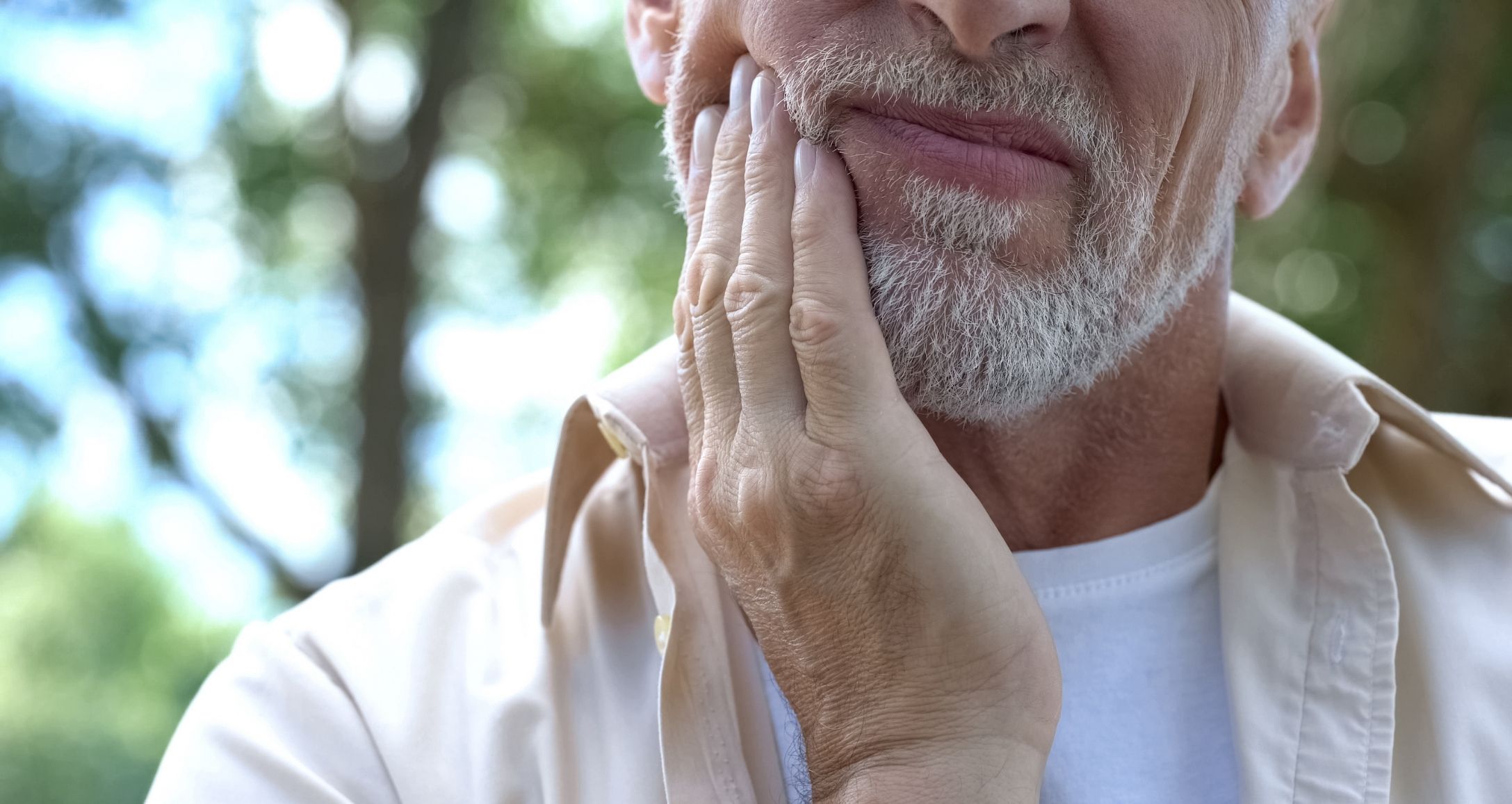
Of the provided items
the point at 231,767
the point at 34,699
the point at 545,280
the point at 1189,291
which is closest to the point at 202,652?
the point at 34,699

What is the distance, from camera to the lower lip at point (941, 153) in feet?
5.26

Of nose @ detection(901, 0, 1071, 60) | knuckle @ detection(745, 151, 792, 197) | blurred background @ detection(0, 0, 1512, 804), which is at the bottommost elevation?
blurred background @ detection(0, 0, 1512, 804)

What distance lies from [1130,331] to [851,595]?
73 centimetres

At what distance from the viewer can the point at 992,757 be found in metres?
1.40

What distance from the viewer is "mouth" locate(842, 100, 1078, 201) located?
160 centimetres

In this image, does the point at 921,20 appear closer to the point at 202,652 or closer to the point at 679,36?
the point at 679,36

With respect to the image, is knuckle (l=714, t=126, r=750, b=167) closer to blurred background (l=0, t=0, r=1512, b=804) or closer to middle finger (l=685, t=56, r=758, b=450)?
middle finger (l=685, t=56, r=758, b=450)

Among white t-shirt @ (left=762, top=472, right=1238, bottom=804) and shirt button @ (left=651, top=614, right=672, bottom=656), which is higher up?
shirt button @ (left=651, top=614, right=672, bottom=656)

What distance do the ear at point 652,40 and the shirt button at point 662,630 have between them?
99 centimetres

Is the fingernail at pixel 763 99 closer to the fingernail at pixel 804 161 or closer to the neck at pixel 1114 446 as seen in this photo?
the fingernail at pixel 804 161

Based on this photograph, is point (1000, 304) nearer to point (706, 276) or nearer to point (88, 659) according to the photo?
point (706, 276)

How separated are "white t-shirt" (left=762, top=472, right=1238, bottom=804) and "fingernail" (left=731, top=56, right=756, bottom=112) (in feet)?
2.89

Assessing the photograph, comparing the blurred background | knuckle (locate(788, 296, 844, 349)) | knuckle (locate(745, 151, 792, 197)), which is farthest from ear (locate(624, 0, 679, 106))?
the blurred background

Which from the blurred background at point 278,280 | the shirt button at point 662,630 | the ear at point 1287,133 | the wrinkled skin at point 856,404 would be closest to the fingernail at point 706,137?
the wrinkled skin at point 856,404
